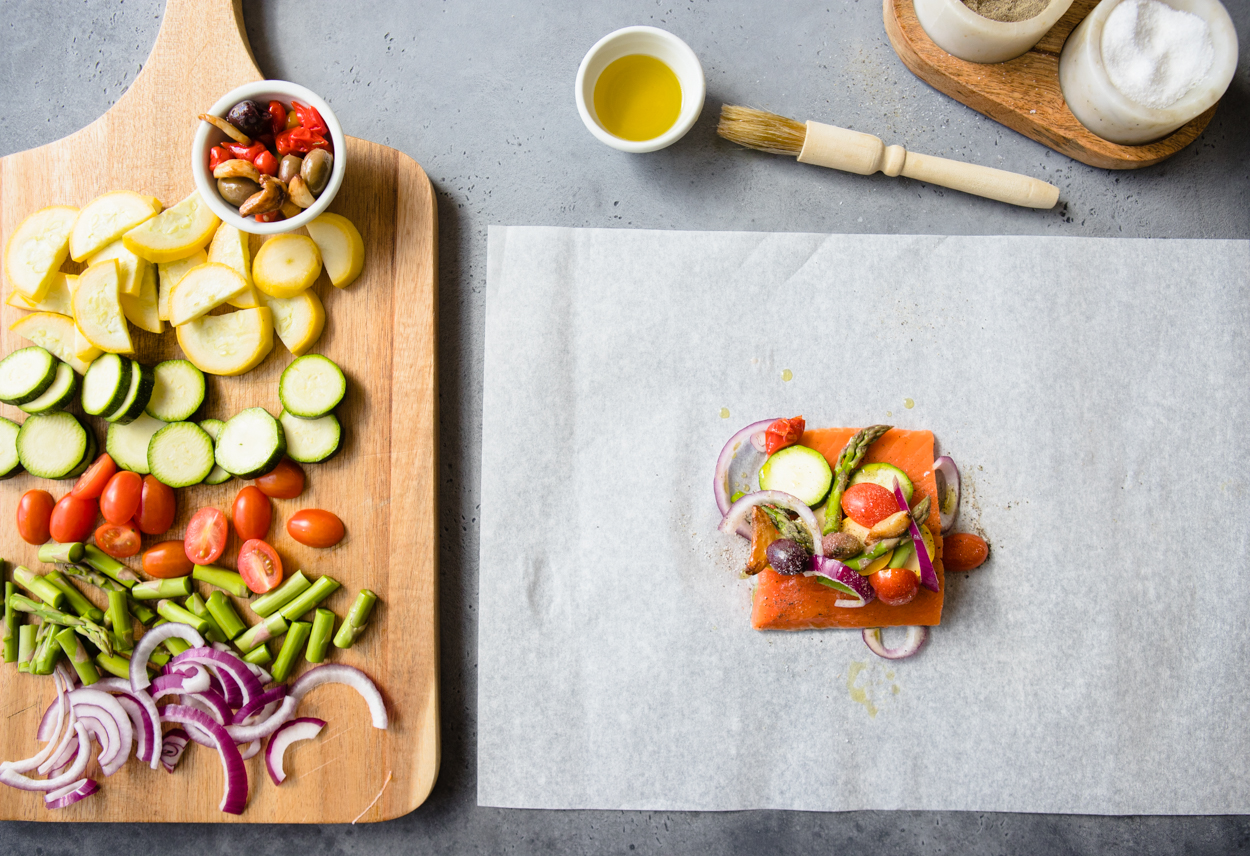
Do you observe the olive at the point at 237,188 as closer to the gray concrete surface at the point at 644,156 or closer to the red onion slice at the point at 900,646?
the gray concrete surface at the point at 644,156

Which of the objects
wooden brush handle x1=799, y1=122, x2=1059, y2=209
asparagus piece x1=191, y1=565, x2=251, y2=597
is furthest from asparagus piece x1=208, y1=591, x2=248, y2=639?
wooden brush handle x1=799, y1=122, x2=1059, y2=209

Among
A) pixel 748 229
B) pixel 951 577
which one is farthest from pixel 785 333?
pixel 951 577

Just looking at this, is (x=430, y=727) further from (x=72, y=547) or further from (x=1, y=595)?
(x=1, y=595)

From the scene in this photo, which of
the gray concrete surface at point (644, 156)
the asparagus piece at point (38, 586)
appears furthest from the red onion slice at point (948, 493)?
the asparagus piece at point (38, 586)

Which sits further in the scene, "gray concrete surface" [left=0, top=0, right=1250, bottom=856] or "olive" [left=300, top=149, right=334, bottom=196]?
"gray concrete surface" [left=0, top=0, right=1250, bottom=856]

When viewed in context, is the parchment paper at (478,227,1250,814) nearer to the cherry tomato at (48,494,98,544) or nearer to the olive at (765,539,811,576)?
the olive at (765,539,811,576)

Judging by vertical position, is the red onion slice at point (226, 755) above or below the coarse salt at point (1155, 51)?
below

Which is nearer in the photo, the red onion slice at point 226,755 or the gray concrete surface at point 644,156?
the red onion slice at point 226,755
